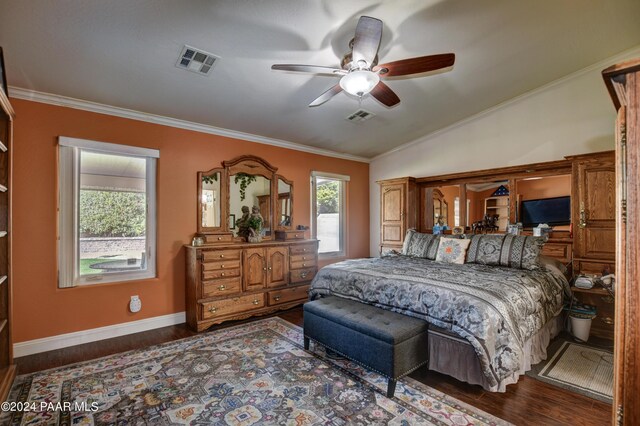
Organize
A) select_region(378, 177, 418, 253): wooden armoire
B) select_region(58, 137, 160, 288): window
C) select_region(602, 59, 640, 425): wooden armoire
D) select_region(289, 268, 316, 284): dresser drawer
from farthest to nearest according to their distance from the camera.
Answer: select_region(378, 177, 418, 253): wooden armoire, select_region(289, 268, 316, 284): dresser drawer, select_region(58, 137, 160, 288): window, select_region(602, 59, 640, 425): wooden armoire

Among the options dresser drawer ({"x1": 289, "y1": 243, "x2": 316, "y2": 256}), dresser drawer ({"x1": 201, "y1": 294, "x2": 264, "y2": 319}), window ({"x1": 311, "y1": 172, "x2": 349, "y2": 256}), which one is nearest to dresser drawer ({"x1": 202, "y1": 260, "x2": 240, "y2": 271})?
dresser drawer ({"x1": 201, "y1": 294, "x2": 264, "y2": 319})

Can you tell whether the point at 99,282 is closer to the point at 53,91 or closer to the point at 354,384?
the point at 53,91

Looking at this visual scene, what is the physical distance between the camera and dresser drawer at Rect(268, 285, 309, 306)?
4262 mm

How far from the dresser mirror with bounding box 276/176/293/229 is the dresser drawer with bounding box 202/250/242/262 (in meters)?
1.06

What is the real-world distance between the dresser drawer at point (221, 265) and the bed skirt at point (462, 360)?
8.06 ft

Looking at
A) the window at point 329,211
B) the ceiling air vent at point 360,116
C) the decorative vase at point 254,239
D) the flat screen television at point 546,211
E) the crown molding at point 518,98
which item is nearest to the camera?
the crown molding at point 518,98

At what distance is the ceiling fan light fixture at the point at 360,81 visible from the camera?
2205mm

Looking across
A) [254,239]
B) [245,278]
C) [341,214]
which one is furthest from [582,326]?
[254,239]

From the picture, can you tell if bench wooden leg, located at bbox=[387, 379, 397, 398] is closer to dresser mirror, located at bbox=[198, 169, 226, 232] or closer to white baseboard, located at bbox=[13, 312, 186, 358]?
white baseboard, located at bbox=[13, 312, 186, 358]

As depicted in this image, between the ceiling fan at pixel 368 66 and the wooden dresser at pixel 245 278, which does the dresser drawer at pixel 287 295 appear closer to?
the wooden dresser at pixel 245 278

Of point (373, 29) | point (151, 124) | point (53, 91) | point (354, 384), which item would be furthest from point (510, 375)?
point (53, 91)

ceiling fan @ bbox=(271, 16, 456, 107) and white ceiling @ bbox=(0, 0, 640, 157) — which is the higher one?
white ceiling @ bbox=(0, 0, 640, 157)

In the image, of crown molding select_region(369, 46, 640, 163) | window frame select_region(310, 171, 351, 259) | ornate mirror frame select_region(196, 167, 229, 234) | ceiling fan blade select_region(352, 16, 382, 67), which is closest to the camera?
ceiling fan blade select_region(352, 16, 382, 67)

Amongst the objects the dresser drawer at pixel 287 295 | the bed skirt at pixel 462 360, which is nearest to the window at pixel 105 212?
the dresser drawer at pixel 287 295
